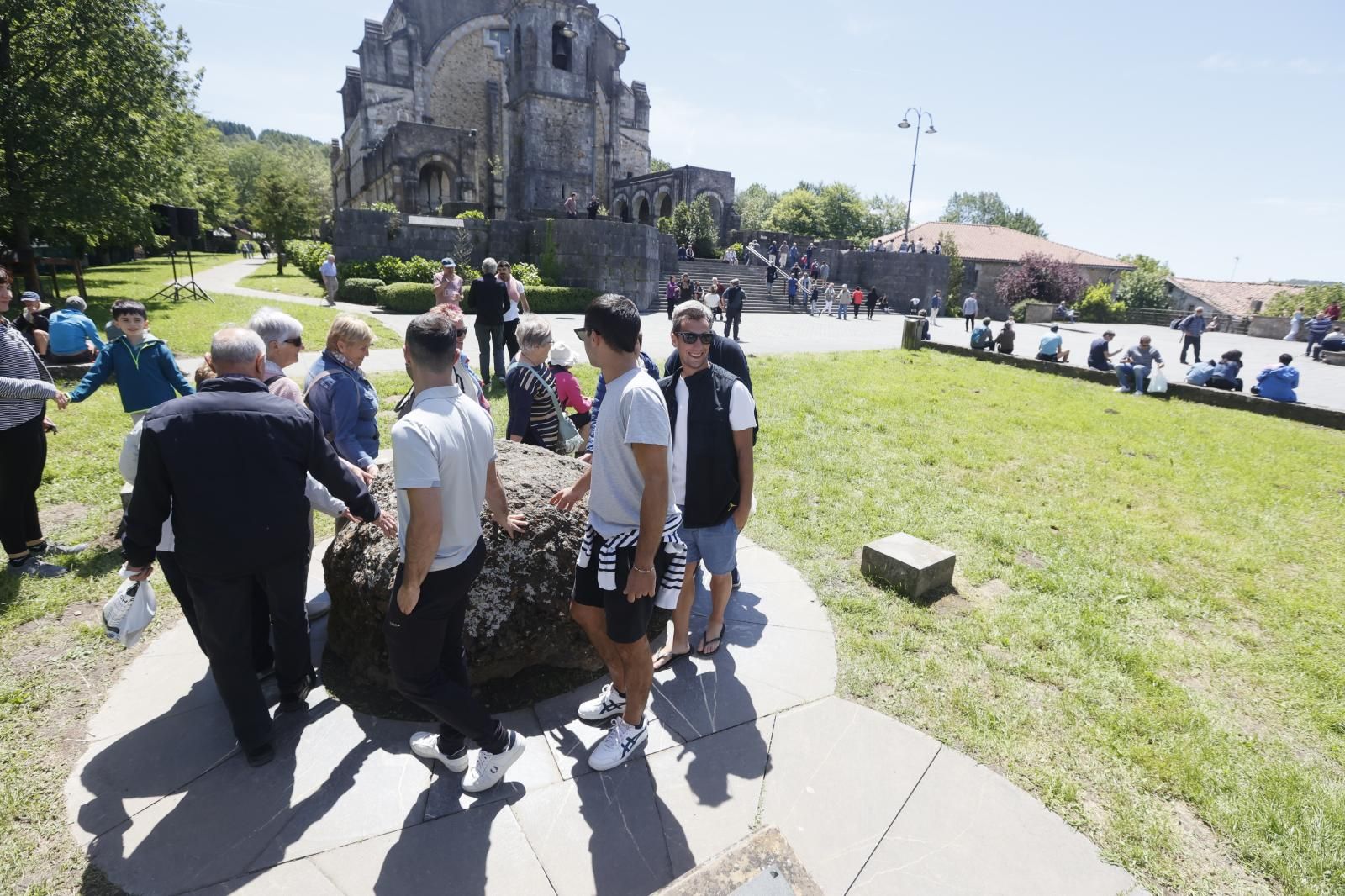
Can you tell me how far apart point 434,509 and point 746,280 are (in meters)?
30.2

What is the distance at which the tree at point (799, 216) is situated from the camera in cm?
4944

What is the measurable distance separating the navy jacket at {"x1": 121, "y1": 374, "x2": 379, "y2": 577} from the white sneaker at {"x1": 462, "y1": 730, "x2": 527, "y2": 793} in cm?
125

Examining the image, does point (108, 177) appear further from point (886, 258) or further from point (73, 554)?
point (886, 258)

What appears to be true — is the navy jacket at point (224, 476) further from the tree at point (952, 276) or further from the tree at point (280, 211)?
the tree at point (952, 276)

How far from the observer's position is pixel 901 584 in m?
4.57

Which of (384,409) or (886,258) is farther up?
(886,258)

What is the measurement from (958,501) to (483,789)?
542 cm

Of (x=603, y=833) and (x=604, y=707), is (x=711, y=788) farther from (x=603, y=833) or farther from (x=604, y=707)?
(x=604, y=707)

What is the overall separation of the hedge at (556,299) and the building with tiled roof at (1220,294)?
4860 centimetres

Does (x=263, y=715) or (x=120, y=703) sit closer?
(x=263, y=715)

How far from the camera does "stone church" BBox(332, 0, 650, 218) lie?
30.7 meters

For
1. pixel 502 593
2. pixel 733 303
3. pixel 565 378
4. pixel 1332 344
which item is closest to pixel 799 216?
pixel 1332 344

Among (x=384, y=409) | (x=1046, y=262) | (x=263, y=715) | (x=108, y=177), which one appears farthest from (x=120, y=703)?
(x=1046, y=262)

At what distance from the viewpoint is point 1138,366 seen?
13.0 m
